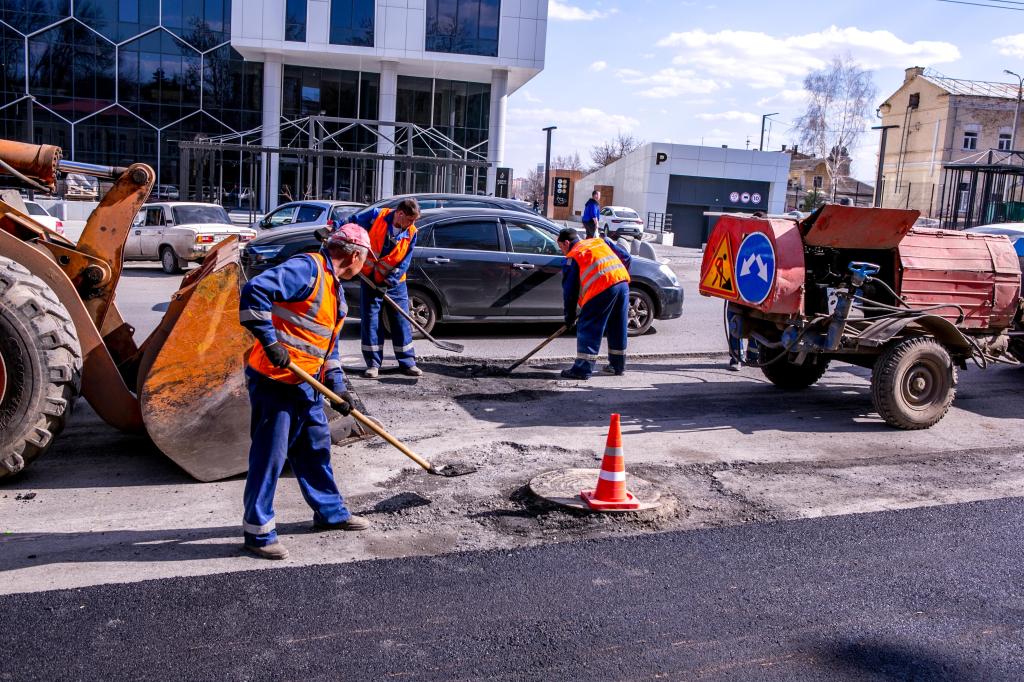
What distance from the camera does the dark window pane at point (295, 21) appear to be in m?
37.1

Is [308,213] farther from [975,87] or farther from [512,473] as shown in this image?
[975,87]

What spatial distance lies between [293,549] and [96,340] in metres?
2.15

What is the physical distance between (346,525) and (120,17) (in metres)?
40.9

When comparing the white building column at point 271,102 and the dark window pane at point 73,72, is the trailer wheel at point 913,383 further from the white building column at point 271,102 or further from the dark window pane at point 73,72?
the dark window pane at point 73,72

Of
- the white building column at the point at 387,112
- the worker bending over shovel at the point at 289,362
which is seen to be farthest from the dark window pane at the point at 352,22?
the worker bending over shovel at the point at 289,362

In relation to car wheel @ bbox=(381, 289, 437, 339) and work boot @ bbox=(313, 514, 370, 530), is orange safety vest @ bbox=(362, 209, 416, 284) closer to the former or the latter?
car wheel @ bbox=(381, 289, 437, 339)

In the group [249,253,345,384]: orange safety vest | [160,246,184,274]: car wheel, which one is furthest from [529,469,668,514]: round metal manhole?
[160,246,184,274]: car wheel

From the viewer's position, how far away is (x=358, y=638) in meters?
3.89

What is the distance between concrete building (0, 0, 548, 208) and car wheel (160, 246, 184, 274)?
19.9m

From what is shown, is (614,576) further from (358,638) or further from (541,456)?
(541,456)

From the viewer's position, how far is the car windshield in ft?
62.6

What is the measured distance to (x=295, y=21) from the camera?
122 feet

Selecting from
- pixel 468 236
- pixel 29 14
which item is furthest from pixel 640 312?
pixel 29 14

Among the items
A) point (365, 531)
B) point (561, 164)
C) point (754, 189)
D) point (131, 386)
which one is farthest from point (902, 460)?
point (561, 164)
